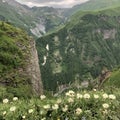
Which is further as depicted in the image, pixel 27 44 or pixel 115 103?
pixel 27 44

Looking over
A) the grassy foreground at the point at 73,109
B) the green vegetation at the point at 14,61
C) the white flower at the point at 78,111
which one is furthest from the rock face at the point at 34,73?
the white flower at the point at 78,111

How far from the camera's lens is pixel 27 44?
4085 inches

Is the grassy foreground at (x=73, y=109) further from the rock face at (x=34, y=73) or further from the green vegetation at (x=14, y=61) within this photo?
the rock face at (x=34, y=73)

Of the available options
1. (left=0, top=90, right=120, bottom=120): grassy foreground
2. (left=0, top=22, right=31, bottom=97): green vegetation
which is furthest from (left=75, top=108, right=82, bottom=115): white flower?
(left=0, top=22, right=31, bottom=97): green vegetation

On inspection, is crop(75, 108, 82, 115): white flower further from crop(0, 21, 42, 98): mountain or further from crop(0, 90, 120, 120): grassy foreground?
crop(0, 21, 42, 98): mountain

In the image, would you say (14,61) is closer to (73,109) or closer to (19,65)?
(19,65)

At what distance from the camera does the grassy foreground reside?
13156mm

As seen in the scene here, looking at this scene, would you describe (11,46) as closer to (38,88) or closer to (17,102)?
(38,88)

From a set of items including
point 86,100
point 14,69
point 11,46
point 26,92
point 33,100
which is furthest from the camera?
point 11,46

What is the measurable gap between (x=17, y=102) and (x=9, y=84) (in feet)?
242

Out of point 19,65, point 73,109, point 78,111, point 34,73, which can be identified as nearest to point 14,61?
point 19,65

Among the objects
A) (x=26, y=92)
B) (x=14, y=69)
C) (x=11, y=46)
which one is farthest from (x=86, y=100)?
(x=11, y=46)

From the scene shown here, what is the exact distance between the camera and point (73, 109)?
13594 millimetres

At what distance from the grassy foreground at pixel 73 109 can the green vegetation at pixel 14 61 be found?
67.2 metres
